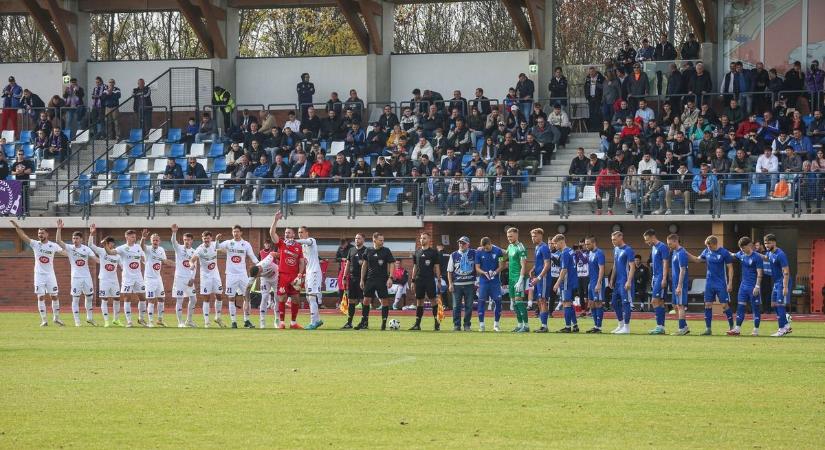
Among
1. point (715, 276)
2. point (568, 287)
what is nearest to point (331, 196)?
point (568, 287)

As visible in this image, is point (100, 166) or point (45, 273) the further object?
point (100, 166)

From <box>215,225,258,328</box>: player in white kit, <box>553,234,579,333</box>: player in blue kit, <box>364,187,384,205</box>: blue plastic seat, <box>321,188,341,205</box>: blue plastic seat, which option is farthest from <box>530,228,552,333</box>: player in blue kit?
<box>321,188,341,205</box>: blue plastic seat

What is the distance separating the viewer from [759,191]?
33.5 metres

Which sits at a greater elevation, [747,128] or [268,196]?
[747,128]

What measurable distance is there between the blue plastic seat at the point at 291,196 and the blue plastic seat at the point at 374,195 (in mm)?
2125

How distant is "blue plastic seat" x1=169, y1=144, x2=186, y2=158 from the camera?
41.8 m

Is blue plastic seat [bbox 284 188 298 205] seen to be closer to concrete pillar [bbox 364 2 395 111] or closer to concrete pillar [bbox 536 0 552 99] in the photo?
concrete pillar [bbox 364 2 395 111]

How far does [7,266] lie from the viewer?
40.5 metres

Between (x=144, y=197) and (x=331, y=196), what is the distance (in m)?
5.81

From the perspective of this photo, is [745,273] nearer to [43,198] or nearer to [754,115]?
[754,115]

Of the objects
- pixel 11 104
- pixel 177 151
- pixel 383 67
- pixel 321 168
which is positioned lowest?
pixel 321 168

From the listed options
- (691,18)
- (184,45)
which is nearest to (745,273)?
(691,18)

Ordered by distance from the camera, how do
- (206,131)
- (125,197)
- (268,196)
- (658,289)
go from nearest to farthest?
(658,289), (268,196), (125,197), (206,131)

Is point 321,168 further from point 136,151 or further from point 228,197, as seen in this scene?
point 136,151
